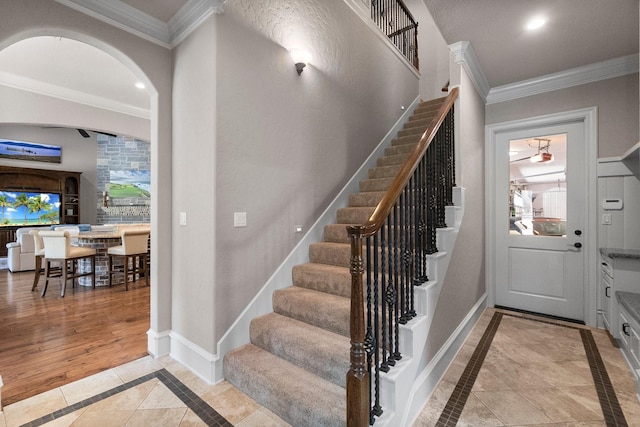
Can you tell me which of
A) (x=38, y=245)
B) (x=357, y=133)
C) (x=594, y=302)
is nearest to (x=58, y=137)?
(x=38, y=245)

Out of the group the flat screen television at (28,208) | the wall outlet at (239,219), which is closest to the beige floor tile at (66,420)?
the wall outlet at (239,219)

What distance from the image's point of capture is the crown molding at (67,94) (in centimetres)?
372

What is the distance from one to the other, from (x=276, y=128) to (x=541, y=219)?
3.29 metres

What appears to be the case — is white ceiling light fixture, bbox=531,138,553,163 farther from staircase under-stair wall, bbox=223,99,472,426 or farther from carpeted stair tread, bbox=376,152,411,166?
staircase under-stair wall, bbox=223,99,472,426

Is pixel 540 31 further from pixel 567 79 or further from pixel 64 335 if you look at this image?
pixel 64 335

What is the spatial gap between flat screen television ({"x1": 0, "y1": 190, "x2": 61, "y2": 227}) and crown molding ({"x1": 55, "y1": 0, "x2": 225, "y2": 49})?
29.1 feet

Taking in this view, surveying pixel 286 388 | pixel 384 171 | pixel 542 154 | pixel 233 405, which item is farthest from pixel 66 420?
pixel 542 154

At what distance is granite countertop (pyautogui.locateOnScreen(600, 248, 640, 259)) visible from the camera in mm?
2590

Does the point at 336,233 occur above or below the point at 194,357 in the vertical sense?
above

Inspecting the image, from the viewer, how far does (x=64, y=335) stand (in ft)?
9.82

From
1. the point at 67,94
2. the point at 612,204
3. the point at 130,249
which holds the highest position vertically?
the point at 67,94

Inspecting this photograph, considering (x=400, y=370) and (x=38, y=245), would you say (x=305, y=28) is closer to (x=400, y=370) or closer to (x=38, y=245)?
(x=400, y=370)

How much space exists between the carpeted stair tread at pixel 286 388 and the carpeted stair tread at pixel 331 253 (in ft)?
3.09

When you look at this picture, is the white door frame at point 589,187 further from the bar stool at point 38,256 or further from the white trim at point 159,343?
the bar stool at point 38,256
